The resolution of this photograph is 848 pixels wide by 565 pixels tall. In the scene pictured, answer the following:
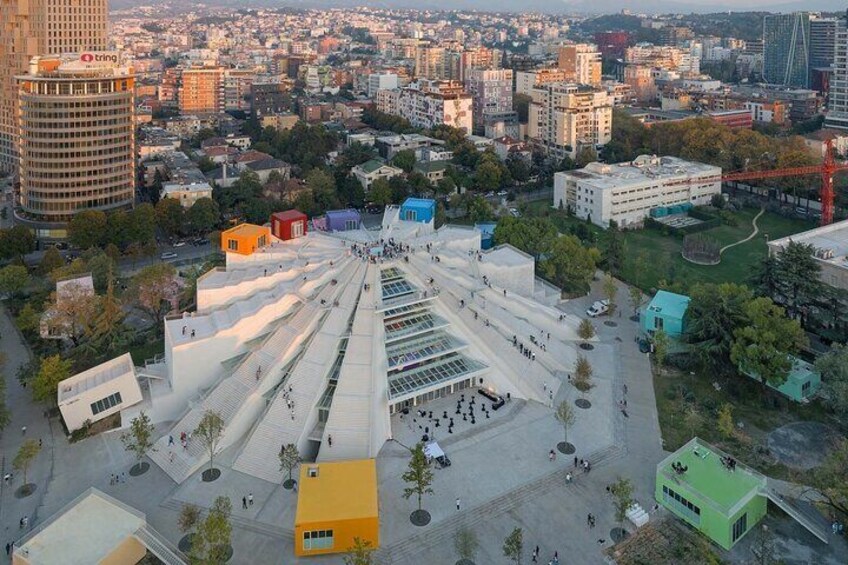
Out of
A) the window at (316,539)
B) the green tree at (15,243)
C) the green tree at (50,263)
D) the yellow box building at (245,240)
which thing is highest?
the yellow box building at (245,240)

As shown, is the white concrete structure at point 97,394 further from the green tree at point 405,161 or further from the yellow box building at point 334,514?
the green tree at point 405,161

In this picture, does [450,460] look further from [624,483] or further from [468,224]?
[468,224]

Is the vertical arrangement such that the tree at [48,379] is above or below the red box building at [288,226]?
below

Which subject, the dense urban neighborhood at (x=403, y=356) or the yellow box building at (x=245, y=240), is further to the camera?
the yellow box building at (x=245, y=240)

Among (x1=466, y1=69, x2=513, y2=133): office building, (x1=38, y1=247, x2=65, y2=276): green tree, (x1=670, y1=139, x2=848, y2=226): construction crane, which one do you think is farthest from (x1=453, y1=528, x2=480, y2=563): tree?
(x1=466, y1=69, x2=513, y2=133): office building

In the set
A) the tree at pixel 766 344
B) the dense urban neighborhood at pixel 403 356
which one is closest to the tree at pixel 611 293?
the dense urban neighborhood at pixel 403 356

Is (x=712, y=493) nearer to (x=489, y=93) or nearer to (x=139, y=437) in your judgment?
(x=139, y=437)

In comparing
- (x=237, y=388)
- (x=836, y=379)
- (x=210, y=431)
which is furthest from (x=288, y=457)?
(x=836, y=379)
